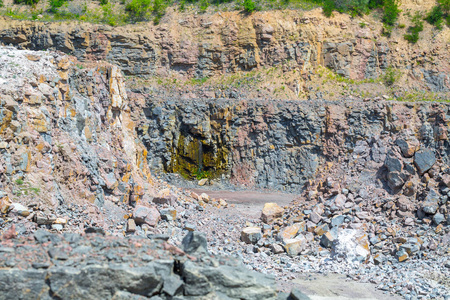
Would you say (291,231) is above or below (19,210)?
below

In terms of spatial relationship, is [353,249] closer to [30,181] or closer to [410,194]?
[410,194]

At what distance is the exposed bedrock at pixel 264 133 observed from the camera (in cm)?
2734

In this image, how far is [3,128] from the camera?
12.3 m

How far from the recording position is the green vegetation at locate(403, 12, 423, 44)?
34.8 metres

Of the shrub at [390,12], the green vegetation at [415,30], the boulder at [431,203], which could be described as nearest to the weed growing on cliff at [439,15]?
the green vegetation at [415,30]

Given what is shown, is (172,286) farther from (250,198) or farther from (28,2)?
(28,2)

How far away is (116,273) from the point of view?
7.09 meters

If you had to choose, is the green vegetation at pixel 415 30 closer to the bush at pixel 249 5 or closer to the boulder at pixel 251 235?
the bush at pixel 249 5

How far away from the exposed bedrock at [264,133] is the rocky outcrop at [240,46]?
179 inches

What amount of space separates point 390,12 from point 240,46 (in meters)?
13.2

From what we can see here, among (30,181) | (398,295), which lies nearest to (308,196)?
(398,295)

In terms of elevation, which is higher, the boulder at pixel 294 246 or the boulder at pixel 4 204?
the boulder at pixel 4 204

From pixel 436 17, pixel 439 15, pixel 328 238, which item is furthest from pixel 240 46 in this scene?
pixel 328 238

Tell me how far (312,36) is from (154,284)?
28.9m
